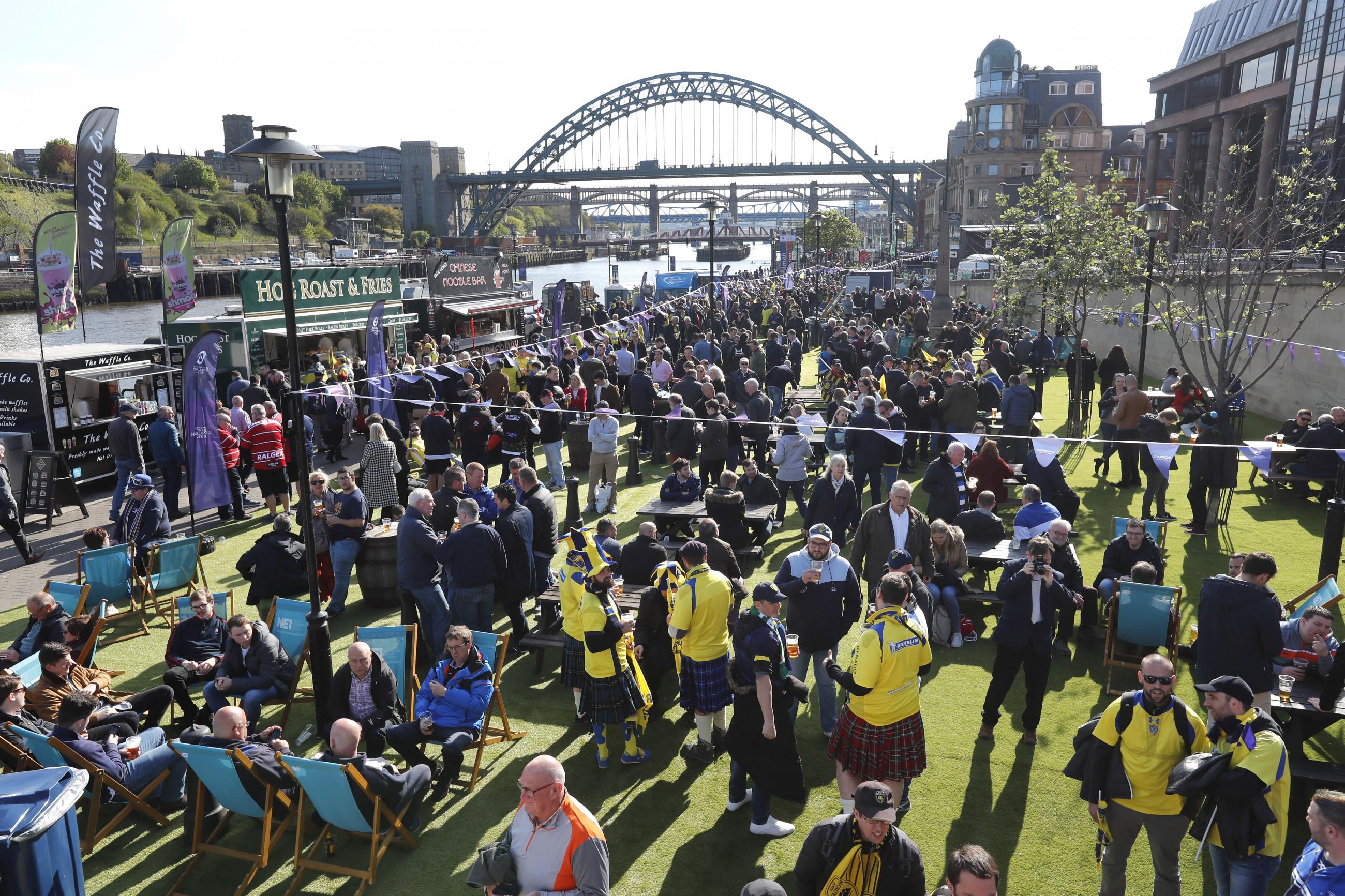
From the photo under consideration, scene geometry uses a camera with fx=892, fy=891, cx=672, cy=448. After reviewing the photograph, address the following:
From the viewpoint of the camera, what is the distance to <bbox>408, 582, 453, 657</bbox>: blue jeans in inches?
299

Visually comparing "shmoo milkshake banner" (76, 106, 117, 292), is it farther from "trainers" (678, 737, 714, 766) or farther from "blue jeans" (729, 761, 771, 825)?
"blue jeans" (729, 761, 771, 825)

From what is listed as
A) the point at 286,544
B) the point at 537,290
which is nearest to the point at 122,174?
the point at 537,290

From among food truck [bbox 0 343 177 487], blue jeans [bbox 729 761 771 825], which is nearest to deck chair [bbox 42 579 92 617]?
food truck [bbox 0 343 177 487]

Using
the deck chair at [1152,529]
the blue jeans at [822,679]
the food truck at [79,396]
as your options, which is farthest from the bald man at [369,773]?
the food truck at [79,396]

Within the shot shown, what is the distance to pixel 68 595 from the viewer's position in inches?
314

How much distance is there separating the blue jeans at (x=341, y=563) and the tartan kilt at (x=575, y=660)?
3.13m

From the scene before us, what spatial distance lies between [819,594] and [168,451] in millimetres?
9461

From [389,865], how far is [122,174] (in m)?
99.4

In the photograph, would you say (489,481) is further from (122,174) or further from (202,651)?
(122,174)

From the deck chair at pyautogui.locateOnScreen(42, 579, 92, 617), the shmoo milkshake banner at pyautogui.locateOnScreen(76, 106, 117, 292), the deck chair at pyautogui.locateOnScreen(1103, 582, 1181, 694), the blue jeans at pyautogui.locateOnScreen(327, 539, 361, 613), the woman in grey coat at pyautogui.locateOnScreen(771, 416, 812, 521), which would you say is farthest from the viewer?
the shmoo milkshake banner at pyautogui.locateOnScreen(76, 106, 117, 292)

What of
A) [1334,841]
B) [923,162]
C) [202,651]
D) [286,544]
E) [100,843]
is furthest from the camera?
[923,162]

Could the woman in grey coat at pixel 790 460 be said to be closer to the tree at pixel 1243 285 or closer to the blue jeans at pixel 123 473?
the tree at pixel 1243 285

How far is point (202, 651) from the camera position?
277 inches

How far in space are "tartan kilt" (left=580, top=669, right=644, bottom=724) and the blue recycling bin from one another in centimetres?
304
